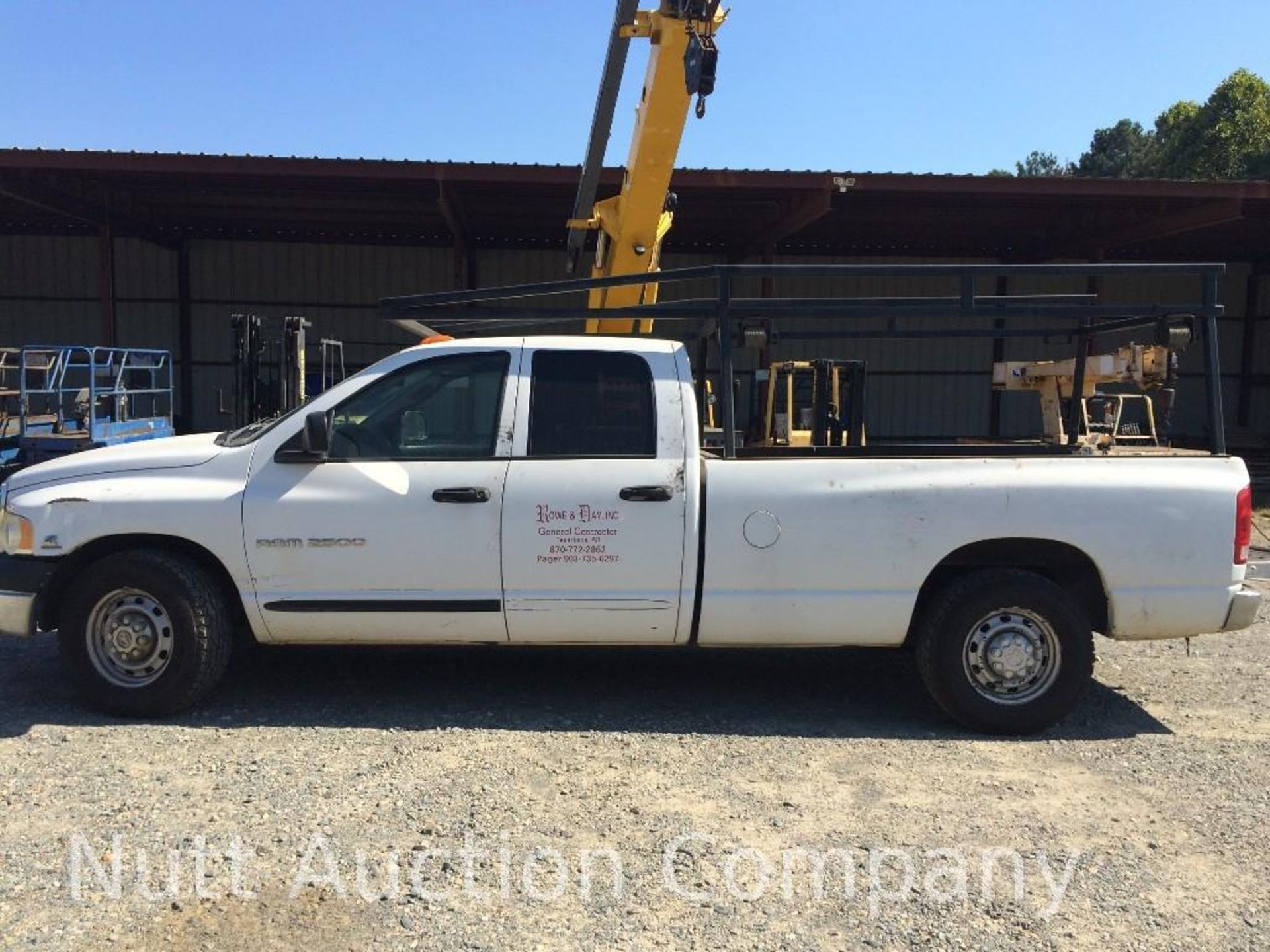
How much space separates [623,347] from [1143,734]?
10.8ft

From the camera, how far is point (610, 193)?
584 inches

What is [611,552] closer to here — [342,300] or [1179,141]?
[342,300]

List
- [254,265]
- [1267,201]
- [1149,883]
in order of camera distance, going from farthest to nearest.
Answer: [254,265] → [1267,201] → [1149,883]

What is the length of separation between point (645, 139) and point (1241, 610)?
23.3 ft

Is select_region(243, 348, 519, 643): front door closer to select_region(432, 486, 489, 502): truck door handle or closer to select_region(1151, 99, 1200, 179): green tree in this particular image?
select_region(432, 486, 489, 502): truck door handle

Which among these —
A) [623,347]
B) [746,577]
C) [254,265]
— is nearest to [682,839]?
[746,577]

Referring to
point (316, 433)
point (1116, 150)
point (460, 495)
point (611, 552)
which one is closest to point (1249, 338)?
point (611, 552)

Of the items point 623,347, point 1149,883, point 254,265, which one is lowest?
point 1149,883

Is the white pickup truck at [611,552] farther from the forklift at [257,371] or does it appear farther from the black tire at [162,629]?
the forklift at [257,371]

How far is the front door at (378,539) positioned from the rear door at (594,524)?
12 centimetres

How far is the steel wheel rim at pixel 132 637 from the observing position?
15.3ft

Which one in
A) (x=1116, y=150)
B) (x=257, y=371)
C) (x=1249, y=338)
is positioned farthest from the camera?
(x=1116, y=150)

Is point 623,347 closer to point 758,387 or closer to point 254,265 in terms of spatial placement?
point 758,387

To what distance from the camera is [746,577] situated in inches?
183
